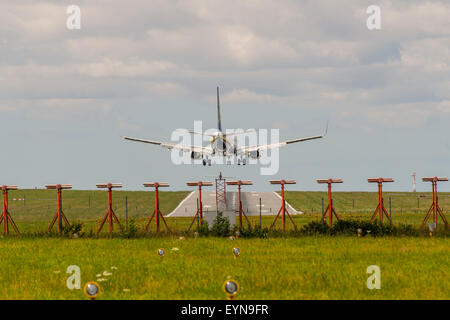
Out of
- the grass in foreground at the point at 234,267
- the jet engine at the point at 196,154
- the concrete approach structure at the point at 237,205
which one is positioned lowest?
the concrete approach structure at the point at 237,205

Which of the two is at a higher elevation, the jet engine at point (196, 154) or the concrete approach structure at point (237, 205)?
the jet engine at point (196, 154)

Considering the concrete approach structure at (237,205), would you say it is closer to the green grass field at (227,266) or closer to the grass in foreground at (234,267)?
the green grass field at (227,266)

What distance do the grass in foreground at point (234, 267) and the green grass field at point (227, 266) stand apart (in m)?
0.03

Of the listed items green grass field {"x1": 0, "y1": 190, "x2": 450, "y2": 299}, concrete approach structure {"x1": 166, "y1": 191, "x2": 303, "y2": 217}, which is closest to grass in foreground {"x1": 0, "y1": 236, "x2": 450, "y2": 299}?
green grass field {"x1": 0, "y1": 190, "x2": 450, "y2": 299}

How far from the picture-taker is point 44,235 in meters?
36.8

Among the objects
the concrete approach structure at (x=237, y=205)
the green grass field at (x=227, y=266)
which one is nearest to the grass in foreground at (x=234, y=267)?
the green grass field at (x=227, y=266)

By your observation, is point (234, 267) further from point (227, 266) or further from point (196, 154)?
point (196, 154)

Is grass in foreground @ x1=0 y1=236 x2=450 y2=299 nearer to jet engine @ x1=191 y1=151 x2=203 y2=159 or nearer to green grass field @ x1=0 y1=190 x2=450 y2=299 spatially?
green grass field @ x1=0 y1=190 x2=450 y2=299

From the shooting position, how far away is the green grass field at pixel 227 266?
16.9 m

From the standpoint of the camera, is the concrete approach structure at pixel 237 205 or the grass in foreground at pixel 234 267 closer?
the grass in foreground at pixel 234 267

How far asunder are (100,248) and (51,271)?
306 inches

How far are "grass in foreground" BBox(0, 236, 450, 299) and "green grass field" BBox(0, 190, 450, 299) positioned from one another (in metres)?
0.03
